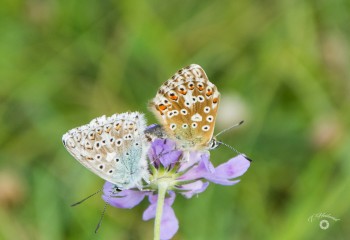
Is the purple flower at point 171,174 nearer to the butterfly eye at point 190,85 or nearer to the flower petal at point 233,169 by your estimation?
the flower petal at point 233,169

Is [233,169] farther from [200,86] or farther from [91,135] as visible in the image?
[91,135]

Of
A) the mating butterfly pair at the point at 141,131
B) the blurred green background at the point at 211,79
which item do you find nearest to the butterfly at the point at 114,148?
the mating butterfly pair at the point at 141,131

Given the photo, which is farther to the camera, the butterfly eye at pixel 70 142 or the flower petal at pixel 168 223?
the flower petal at pixel 168 223

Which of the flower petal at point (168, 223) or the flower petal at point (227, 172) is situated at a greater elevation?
the flower petal at point (227, 172)

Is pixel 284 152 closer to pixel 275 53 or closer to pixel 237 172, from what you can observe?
pixel 275 53

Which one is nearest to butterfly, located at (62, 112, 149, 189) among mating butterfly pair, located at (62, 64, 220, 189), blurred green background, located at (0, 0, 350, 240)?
mating butterfly pair, located at (62, 64, 220, 189)

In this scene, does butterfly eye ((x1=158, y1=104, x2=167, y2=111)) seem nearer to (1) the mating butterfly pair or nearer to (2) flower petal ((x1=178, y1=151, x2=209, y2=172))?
(1) the mating butterfly pair

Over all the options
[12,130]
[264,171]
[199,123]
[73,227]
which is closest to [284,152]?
[264,171]
